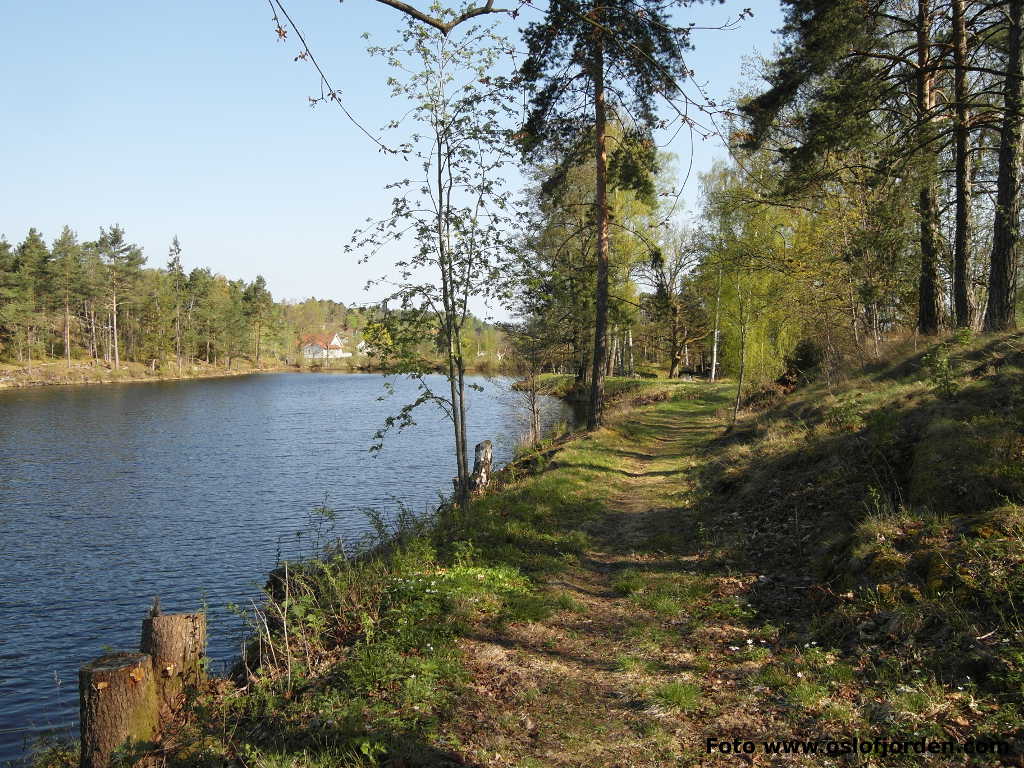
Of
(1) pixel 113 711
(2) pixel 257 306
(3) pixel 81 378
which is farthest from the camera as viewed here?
(2) pixel 257 306

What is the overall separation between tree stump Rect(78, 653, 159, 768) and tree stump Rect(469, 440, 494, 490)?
10.1 m

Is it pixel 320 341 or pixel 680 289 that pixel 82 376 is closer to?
pixel 680 289

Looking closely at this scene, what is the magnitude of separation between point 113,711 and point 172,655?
0.57 meters

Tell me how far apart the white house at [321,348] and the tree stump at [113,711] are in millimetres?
125616

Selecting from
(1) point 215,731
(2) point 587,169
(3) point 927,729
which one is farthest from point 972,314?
(2) point 587,169

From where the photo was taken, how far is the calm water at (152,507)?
1034cm

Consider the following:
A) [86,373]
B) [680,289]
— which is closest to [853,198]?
Answer: [680,289]

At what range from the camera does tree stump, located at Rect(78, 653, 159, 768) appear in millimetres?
4664

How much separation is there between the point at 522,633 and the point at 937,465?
479 cm

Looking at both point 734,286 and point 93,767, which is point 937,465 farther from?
point 734,286

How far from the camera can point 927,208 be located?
1421cm

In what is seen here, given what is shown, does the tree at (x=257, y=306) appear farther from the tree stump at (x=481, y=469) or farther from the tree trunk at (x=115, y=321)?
the tree stump at (x=481, y=469)

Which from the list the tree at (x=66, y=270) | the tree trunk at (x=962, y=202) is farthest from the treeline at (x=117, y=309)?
the tree trunk at (x=962, y=202)

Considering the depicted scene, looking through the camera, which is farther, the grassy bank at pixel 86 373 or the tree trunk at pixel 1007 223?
the grassy bank at pixel 86 373
